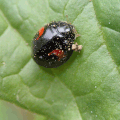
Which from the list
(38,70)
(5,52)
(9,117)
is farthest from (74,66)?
(9,117)

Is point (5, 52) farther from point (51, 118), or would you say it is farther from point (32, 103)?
point (51, 118)

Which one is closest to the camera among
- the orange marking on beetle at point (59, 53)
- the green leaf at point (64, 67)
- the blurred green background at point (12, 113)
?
the green leaf at point (64, 67)

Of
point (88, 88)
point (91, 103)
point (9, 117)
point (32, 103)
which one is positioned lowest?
point (9, 117)

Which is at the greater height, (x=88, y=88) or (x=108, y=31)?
(x=108, y=31)

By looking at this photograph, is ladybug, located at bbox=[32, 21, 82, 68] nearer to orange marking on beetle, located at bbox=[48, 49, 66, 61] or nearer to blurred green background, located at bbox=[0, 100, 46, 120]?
orange marking on beetle, located at bbox=[48, 49, 66, 61]

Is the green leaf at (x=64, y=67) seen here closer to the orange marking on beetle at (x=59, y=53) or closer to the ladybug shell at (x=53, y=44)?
the ladybug shell at (x=53, y=44)

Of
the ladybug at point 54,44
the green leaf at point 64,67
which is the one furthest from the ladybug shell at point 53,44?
the green leaf at point 64,67

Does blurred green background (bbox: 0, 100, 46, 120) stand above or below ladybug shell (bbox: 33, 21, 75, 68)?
below

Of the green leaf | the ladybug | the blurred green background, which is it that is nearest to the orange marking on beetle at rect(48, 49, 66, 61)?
the ladybug
